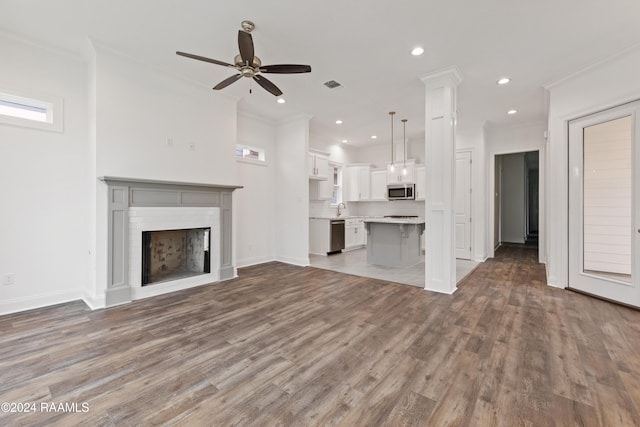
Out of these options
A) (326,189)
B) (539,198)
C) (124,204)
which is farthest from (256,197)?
(539,198)

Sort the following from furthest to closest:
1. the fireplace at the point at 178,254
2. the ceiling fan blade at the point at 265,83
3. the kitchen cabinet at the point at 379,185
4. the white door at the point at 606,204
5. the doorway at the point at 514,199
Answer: the doorway at the point at 514,199
the kitchen cabinet at the point at 379,185
the fireplace at the point at 178,254
the white door at the point at 606,204
the ceiling fan blade at the point at 265,83

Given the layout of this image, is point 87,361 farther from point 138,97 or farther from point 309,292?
point 138,97

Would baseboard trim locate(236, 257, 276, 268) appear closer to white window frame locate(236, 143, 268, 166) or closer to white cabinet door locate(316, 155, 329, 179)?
white window frame locate(236, 143, 268, 166)

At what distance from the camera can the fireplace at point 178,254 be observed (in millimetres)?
4078

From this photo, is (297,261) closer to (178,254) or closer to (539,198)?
(178,254)

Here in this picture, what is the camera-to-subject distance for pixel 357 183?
27.1 ft

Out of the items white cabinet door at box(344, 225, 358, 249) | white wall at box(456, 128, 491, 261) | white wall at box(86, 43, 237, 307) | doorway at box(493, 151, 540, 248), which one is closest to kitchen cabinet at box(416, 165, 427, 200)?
white wall at box(456, 128, 491, 261)

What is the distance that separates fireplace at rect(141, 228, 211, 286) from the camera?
408cm

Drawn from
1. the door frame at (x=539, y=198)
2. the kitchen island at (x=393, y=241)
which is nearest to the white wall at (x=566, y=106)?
the door frame at (x=539, y=198)

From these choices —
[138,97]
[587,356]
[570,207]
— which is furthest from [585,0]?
[138,97]

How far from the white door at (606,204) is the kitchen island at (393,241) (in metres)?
2.26

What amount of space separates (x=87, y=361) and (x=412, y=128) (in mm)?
6897

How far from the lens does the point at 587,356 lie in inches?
87.4

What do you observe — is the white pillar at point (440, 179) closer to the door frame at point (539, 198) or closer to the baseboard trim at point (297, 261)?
the baseboard trim at point (297, 261)
